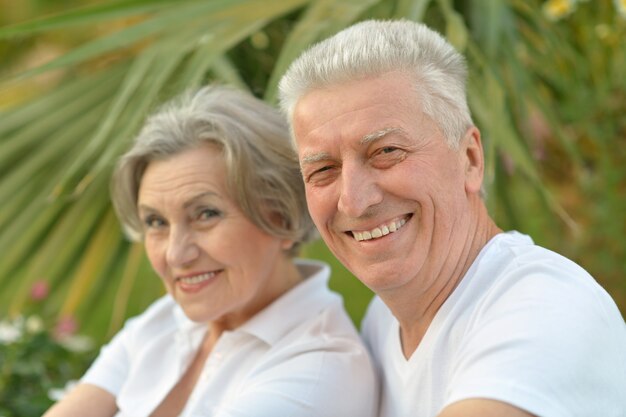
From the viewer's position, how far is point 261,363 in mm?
2260

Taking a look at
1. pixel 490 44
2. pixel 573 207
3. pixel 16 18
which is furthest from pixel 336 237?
pixel 16 18

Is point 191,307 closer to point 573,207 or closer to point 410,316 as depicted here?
point 410,316

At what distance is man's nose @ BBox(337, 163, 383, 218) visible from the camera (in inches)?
70.6

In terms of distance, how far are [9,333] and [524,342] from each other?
7.67 feet

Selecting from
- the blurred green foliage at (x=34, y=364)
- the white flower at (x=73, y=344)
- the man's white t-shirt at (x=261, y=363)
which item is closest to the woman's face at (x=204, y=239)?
the man's white t-shirt at (x=261, y=363)

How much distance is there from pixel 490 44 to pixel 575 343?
4.50 feet

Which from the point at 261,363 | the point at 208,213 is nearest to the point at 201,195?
the point at 208,213

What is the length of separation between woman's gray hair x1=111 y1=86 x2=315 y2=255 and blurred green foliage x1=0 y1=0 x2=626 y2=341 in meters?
0.17

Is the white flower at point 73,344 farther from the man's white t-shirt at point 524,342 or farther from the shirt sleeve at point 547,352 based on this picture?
the shirt sleeve at point 547,352

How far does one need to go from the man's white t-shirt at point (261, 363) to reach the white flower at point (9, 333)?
77 cm

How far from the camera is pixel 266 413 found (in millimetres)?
2070

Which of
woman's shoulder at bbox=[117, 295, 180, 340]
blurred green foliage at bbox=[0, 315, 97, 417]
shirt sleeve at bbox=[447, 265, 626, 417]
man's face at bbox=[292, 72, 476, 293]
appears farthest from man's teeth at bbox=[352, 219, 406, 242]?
blurred green foliage at bbox=[0, 315, 97, 417]

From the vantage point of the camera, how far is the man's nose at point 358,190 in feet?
5.88

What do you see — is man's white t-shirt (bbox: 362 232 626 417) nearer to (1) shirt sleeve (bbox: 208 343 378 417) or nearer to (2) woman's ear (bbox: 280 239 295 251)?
(1) shirt sleeve (bbox: 208 343 378 417)
